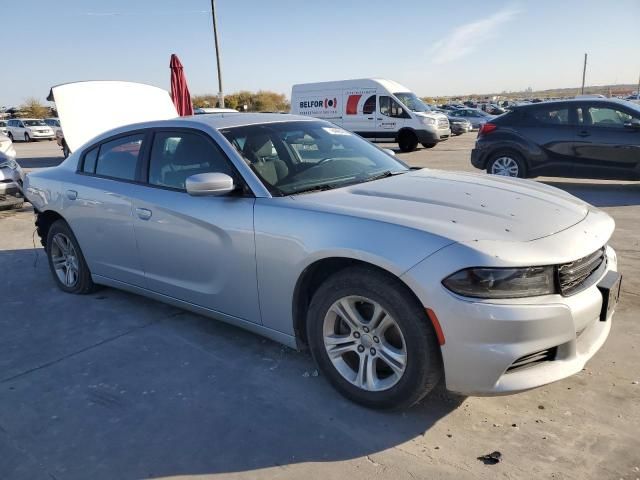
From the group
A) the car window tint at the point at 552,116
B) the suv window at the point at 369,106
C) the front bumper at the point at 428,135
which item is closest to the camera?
the car window tint at the point at 552,116

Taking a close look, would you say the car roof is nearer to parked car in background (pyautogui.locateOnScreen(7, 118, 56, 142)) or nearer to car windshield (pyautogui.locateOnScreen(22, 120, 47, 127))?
parked car in background (pyautogui.locateOnScreen(7, 118, 56, 142))

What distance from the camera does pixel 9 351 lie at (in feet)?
12.5

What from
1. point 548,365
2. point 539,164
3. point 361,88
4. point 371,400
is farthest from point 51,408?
point 361,88

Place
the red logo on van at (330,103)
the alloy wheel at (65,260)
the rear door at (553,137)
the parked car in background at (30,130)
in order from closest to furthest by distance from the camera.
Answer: the alloy wheel at (65,260), the rear door at (553,137), the red logo on van at (330,103), the parked car in background at (30,130)

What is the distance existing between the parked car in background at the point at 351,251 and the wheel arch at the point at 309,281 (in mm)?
10

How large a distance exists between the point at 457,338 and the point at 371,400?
66 centimetres

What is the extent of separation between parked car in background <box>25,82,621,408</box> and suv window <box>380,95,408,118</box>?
571 inches

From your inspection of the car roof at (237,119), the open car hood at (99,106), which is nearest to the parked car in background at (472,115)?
the open car hood at (99,106)

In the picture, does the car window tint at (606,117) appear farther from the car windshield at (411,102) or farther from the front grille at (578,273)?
the car windshield at (411,102)

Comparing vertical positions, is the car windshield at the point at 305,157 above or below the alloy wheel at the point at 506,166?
above

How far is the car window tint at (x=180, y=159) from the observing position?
11.8 ft

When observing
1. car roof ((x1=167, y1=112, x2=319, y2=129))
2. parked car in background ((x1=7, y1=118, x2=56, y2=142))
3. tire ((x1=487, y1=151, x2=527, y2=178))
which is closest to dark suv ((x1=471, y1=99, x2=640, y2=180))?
tire ((x1=487, y1=151, x2=527, y2=178))

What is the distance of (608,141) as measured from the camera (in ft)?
29.0

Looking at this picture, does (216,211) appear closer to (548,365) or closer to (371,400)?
(371,400)
